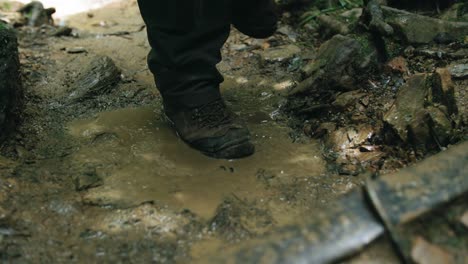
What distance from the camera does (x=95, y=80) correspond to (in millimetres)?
2826

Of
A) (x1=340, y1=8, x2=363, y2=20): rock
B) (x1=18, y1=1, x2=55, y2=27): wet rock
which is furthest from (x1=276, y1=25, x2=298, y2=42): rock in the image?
(x1=18, y1=1, x2=55, y2=27): wet rock

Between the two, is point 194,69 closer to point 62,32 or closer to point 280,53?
point 280,53

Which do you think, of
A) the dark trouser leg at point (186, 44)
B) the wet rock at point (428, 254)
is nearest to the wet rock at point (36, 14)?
the dark trouser leg at point (186, 44)

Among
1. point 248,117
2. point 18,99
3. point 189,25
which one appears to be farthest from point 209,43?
point 18,99

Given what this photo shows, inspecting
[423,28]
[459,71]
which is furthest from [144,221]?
[423,28]

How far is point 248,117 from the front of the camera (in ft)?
8.29

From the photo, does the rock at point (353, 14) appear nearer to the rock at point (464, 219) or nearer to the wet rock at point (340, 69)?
the wet rock at point (340, 69)

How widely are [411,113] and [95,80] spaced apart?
5.62 ft

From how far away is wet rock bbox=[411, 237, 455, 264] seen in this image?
4.50ft

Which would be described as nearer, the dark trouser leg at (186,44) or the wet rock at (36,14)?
the dark trouser leg at (186,44)

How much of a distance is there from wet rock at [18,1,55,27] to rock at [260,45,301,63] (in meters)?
1.84

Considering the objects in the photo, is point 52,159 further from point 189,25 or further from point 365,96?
point 365,96

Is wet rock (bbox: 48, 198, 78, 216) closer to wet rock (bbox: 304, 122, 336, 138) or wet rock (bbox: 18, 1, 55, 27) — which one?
wet rock (bbox: 304, 122, 336, 138)

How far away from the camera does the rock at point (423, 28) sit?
2678 millimetres
